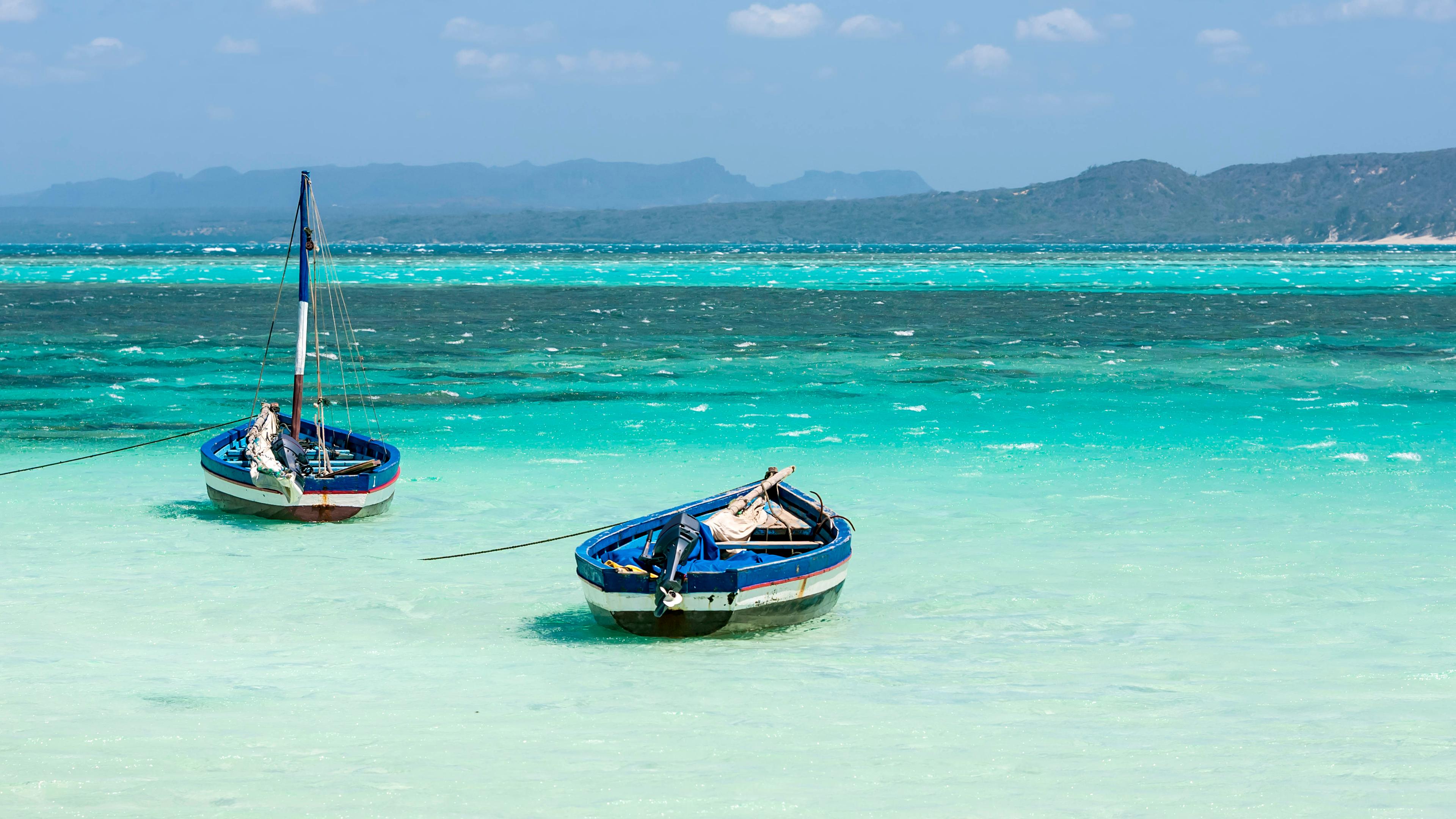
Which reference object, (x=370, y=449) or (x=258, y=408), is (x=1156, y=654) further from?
(x=258, y=408)

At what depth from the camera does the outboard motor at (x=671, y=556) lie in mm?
15750

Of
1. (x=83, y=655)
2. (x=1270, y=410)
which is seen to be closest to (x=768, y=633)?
(x=83, y=655)

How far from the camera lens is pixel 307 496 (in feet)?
74.3

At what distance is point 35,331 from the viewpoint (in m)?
63.6

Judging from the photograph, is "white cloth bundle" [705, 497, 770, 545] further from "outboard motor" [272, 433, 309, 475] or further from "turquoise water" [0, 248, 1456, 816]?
"outboard motor" [272, 433, 309, 475]

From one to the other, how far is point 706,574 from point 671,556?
1.59 feet

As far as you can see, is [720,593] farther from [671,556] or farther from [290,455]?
[290,455]

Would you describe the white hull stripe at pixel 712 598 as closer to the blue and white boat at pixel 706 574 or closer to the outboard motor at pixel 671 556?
the blue and white boat at pixel 706 574

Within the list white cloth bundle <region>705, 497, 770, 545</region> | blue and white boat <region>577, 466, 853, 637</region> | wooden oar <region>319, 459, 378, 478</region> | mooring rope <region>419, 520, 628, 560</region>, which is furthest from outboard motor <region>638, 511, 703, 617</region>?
wooden oar <region>319, 459, 378, 478</region>

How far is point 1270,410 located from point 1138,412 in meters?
3.77

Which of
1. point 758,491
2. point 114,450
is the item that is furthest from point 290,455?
point 758,491

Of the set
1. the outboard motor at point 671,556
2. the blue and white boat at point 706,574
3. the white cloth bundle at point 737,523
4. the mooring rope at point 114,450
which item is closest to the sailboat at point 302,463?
the mooring rope at point 114,450

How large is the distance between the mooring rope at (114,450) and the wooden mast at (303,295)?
2598mm

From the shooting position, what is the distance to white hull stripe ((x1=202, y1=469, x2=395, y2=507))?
22.7 m
